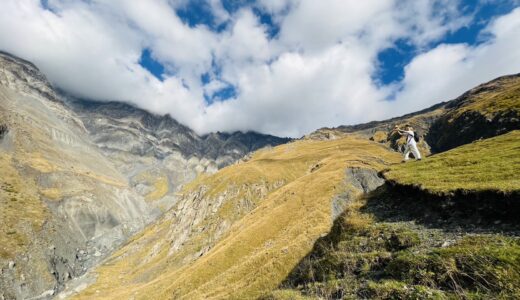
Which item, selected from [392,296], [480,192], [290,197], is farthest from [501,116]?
[392,296]

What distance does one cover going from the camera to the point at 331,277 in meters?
19.4

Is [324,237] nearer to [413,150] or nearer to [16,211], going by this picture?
[413,150]

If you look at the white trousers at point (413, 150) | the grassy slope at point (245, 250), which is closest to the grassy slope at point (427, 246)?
the white trousers at point (413, 150)

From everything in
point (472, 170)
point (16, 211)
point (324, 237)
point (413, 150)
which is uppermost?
point (16, 211)

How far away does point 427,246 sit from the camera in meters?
16.1

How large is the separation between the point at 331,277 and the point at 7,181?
187039 millimetres

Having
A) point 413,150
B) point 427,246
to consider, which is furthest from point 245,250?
point 427,246

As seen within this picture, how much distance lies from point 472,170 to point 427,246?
331 inches

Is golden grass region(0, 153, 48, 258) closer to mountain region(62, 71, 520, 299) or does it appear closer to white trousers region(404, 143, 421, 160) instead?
mountain region(62, 71, 520, 299)

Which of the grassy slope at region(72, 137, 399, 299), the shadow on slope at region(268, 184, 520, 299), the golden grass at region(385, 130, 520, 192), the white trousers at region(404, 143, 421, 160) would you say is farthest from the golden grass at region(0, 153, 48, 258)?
the golden grass at region(385, 130, 520, 192)

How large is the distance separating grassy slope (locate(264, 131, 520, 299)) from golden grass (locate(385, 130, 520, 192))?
0.05 m

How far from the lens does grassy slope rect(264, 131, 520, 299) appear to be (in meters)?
12.2

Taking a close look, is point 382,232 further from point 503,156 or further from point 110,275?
point 110,275

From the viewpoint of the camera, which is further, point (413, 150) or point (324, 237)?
point (413, 150)
